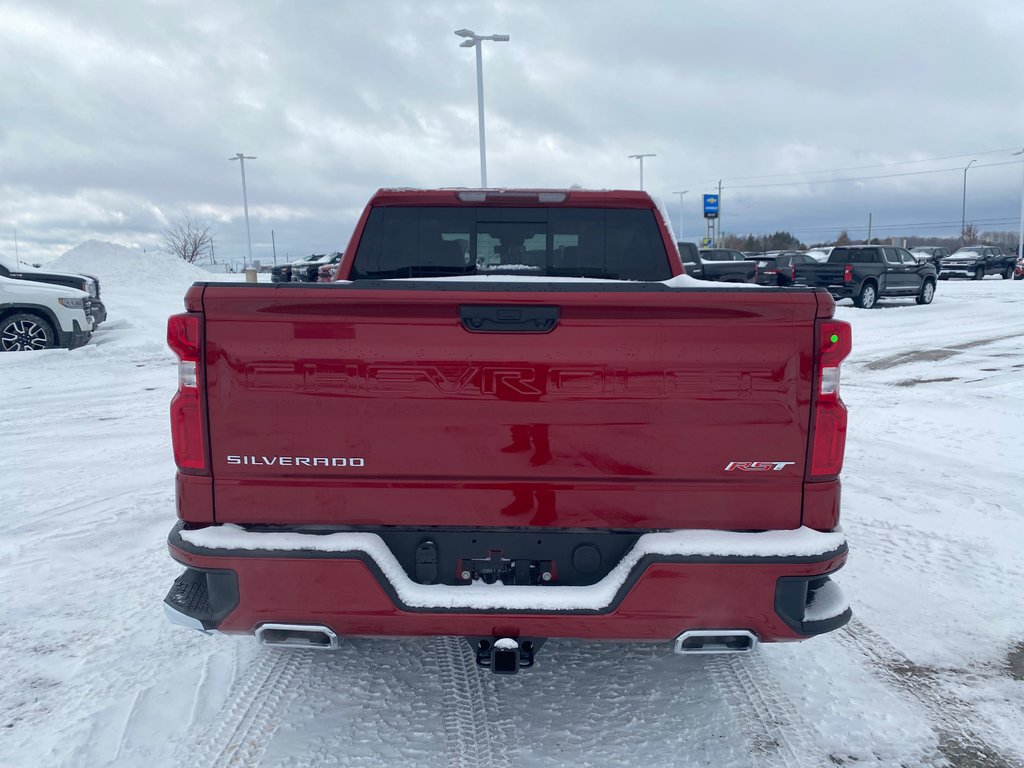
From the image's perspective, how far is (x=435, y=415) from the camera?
2.53 m

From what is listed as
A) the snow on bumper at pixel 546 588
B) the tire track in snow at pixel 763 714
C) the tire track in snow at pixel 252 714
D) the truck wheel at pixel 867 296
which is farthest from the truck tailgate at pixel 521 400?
the truck wheel at pixel 867 296

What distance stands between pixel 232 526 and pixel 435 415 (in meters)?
0.87

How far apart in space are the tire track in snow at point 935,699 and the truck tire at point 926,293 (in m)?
22.1

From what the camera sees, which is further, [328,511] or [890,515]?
[890,515]

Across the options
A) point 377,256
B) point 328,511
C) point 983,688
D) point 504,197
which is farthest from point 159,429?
point 983,688

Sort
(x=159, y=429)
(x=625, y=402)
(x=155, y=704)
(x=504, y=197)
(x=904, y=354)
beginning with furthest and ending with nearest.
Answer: (x=904, y=354) < (x=159, y=429) < (x=504, y=197) < (x=155, y=704) < (x=625, y=402)

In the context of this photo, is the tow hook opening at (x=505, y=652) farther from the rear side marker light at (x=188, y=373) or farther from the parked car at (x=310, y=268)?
the parked car at (x=310, y=268)

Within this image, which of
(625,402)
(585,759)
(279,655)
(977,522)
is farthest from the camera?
(977,522)

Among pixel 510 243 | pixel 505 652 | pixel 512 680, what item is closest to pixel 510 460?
pixel 505 652

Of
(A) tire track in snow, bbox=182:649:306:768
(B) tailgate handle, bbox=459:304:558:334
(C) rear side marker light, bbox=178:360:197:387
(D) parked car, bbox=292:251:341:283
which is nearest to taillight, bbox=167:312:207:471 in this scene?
(C) rear side marker light, bbox=178:360:197:387

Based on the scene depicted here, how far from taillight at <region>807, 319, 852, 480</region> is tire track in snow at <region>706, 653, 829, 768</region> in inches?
44.0

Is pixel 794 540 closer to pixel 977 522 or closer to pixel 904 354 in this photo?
pixel 977 522

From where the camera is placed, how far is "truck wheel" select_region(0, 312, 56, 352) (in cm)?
1262

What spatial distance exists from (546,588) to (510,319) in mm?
979
